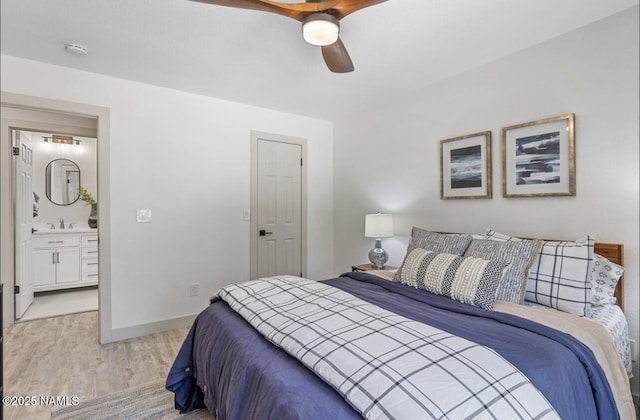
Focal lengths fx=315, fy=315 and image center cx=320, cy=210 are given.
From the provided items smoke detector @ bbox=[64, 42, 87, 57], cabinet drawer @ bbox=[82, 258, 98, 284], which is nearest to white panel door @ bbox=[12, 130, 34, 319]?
cabinet drawer @ bbox=[82, 258, 98, 284]

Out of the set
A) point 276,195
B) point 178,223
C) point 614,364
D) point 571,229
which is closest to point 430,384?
point 614,364

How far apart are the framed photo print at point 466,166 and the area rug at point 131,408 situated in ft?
8.25

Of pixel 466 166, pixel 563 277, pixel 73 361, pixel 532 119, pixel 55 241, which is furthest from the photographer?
pixel 55 241

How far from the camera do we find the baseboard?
113 inches

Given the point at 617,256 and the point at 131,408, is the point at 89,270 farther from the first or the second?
the point at 617,256

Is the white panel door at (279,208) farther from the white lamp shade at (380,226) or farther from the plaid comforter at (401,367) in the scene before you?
the plaid comforter at (401,367)

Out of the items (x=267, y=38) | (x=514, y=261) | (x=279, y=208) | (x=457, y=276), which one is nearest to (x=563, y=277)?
(x=514, y=261)

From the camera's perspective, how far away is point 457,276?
184cm

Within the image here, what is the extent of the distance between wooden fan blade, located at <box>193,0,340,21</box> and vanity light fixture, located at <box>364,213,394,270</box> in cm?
207

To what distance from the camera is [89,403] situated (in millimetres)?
1966

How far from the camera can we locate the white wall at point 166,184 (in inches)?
111

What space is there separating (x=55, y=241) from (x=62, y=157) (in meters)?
1.38

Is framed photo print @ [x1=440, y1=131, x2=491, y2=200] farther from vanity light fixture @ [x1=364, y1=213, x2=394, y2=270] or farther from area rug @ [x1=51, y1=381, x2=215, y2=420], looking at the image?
area rug @ [x1=51, y1=381, x2=215, y2=420]

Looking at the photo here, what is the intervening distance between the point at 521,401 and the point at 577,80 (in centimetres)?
214
